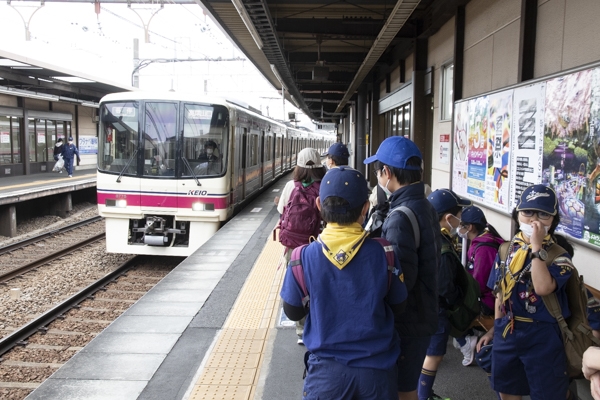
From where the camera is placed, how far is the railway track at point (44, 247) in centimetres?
959

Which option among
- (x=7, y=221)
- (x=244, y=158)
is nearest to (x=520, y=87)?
(x=244, y=158)

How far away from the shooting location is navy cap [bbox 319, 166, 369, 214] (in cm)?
221

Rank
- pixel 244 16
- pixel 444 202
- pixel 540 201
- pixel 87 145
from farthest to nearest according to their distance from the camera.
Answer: pixel 87 145, pixel 244 16, pixel 444 202, pixel 540 201

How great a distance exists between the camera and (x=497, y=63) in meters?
5.41

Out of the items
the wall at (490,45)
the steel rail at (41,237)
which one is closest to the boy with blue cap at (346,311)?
the wall at (490,45)

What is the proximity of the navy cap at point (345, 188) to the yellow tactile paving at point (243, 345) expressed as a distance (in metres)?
1.91

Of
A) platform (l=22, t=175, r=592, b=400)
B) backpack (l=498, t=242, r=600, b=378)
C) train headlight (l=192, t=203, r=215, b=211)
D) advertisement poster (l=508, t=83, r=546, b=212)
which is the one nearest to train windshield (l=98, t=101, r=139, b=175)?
train headlight (l=192, t=203, r=215, b=211)

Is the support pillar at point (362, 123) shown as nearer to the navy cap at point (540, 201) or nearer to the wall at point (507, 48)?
the wall at point (507, 48)

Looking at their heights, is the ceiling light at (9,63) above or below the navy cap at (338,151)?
above

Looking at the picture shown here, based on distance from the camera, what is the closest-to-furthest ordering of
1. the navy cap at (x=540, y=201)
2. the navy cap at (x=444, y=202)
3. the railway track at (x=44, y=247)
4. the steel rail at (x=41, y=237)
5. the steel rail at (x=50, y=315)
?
the navy cap at (x=540, y=201)
the navy cap at (x=444, y=202)
the steel rail at (x=50, y=315)
the railway track at (x=44, y=247)
the steel rail at (x=41, y=237)

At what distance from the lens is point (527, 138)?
14.3 feet

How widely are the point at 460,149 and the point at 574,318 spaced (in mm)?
3879

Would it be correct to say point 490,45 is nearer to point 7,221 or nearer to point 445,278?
point 445,278

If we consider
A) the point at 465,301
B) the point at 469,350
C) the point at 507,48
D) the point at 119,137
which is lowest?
the point at 469,350
